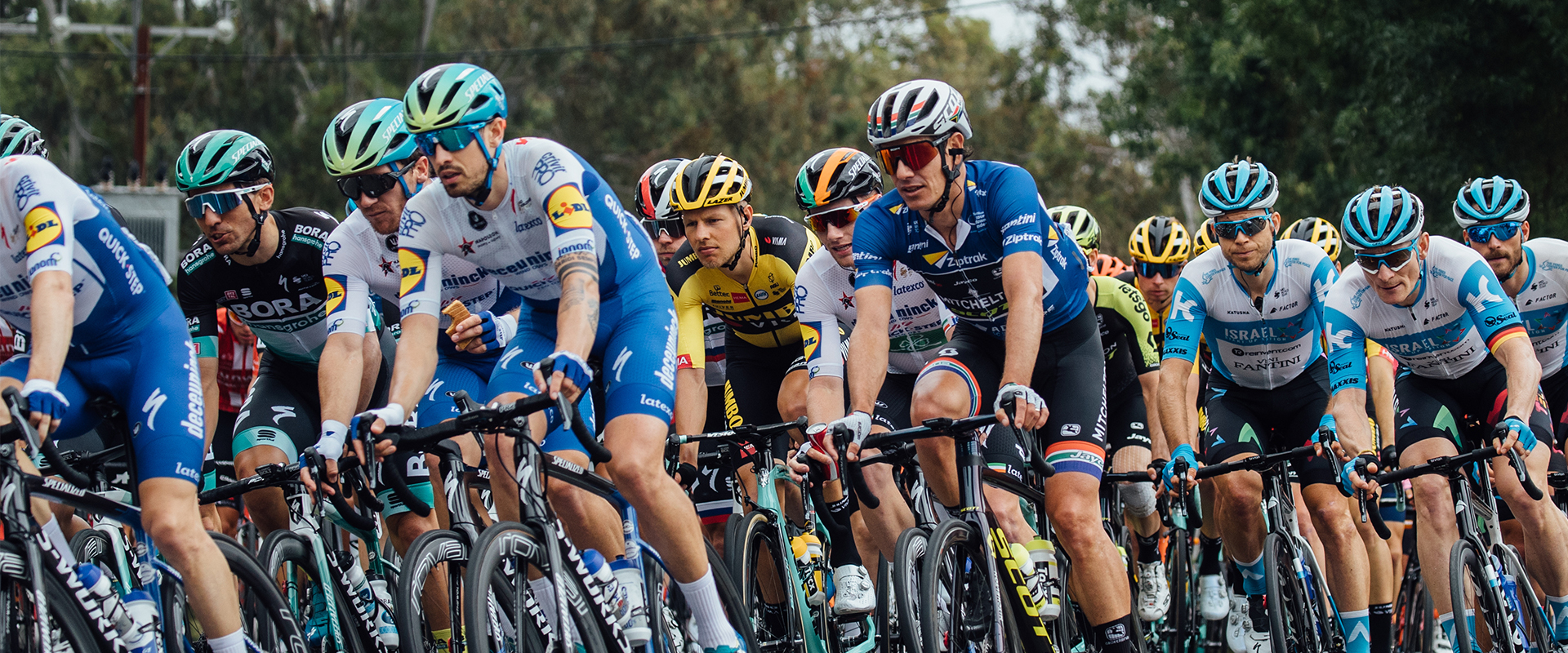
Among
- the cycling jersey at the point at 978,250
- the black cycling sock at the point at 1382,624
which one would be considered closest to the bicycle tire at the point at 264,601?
the cycling jersey at the point at 978,250

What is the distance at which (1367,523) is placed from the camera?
8094 millimetres

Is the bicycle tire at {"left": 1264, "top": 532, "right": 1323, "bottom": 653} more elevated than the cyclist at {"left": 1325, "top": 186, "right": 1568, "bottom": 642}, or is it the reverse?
the cyclist at {"left": 1325, "top": 186, "right": 1568, "bottom": 642}

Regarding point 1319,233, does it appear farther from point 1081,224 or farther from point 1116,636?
point 1116,636

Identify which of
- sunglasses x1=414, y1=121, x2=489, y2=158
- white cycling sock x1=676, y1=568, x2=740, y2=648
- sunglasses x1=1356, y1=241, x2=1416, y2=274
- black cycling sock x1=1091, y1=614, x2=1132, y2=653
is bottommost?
black cycling sock x1=1091, y1=614, x2=1132, y2=653

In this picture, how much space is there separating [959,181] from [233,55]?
96.4 ft

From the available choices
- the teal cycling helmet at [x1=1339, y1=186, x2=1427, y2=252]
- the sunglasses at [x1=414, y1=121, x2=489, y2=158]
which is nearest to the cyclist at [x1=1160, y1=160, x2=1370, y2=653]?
the teal cycling helmet at [x1=1339, y1=186, x2=1427, y2=252]

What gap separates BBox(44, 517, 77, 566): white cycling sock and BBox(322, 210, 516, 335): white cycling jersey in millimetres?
1476

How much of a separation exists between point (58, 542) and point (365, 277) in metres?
2.00

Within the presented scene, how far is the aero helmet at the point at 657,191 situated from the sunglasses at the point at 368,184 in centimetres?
187

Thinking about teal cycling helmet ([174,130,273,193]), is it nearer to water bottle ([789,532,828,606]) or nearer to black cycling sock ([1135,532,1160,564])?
water bottle ([789,532,828,606])

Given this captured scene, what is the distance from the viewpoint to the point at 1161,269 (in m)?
9.88

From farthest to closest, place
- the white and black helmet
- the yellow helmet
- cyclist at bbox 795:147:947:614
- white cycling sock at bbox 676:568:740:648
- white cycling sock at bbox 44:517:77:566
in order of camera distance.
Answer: the yellow helmet
cyclist at bbox 795:147:947:614
the white and black helmet
white cycling sock at bbox 676:568:740:648
white cycling sock at bbox 44:517:77:566

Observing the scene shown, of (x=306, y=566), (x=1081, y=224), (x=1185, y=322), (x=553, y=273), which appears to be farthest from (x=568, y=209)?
(x=1081, y=224)

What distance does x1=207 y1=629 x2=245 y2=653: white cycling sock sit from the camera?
4805 mm
